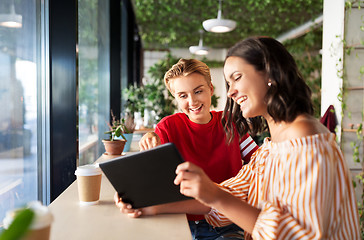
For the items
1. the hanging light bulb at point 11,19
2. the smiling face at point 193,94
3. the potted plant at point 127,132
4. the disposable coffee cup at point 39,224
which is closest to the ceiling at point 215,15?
the potted plant at point 127,132

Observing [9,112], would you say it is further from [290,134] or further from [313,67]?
[313,67]

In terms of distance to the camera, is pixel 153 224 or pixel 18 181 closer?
pixel 153 224

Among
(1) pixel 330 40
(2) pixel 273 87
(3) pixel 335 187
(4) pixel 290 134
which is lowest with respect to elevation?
(3) pixel 335 187

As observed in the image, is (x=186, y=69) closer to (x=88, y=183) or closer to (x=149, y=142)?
(x=149, y=142)

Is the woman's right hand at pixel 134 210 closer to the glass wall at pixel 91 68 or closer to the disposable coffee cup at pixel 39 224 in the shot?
the disposable coffee cup at pixel 39 224

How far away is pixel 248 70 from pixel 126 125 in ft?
4.91

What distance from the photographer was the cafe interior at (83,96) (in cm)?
117

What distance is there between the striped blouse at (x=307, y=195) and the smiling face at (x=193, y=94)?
68 centimetres

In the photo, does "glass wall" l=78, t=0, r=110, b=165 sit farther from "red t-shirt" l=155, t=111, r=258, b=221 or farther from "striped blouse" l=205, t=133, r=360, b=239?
"striped blouse" l=205, t=133, r=360, b=239

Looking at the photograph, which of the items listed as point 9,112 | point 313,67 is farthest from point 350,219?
point 313,67

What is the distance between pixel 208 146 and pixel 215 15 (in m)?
5.40

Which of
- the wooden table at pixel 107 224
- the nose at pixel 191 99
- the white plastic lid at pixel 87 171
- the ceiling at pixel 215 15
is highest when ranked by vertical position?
the ceiling at pixel 215 15

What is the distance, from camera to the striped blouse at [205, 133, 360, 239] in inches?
33.2

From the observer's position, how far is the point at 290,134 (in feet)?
3.21
